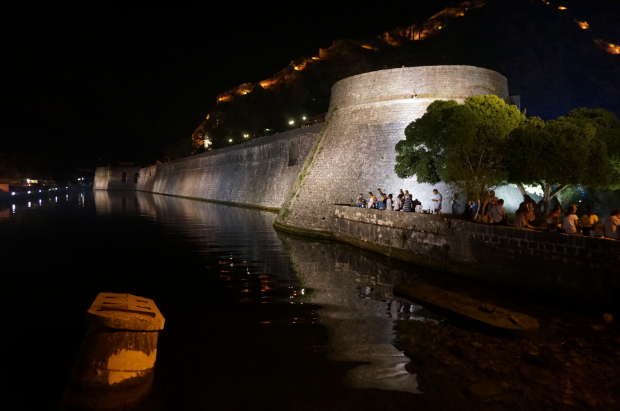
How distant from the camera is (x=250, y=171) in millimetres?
31250

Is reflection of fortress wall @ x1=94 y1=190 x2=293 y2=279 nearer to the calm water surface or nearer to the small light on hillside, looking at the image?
the calm water surface

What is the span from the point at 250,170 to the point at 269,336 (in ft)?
86.0

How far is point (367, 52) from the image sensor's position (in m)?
68.3

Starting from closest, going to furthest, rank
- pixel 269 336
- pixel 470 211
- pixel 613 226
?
pixel 269 336 → pixel 613 226 → pixel 470 211

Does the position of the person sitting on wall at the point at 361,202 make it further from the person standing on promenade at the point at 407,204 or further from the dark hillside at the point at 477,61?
the dark hillside at the point at 477,61

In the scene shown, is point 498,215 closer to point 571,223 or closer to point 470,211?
point 470,211

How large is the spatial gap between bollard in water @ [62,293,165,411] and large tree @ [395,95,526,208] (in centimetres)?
946

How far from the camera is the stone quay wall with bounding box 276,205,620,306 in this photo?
261 inches

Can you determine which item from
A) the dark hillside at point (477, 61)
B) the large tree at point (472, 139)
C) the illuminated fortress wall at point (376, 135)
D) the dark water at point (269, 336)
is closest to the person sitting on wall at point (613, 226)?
the dark water at point (269, 336)

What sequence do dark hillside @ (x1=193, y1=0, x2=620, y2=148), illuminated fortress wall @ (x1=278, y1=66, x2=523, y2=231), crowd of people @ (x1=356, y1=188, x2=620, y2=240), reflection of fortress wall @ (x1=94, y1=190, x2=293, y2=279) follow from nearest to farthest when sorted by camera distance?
crowd of people @ (x1=356, y1=188, x2=620, y2=240), reflection of fortress wall @ (x1=94, y1=190, x2=293, y2=279), illuminated fortress wall @ (x1=278, y1=66, x2=523, y2=231), dark hillside @ (x1=193, y1=0, x2=620, y2=148)

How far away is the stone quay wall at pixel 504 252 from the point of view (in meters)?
6.64

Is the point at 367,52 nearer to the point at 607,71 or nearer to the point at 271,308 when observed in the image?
the point at 607,71

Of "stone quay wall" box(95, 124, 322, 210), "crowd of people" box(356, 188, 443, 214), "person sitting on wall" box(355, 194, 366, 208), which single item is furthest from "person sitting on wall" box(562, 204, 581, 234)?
"stone quay wall" box(95, 124, 322, 210)

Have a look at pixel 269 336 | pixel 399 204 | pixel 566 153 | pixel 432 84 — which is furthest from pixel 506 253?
pixel 432 84
